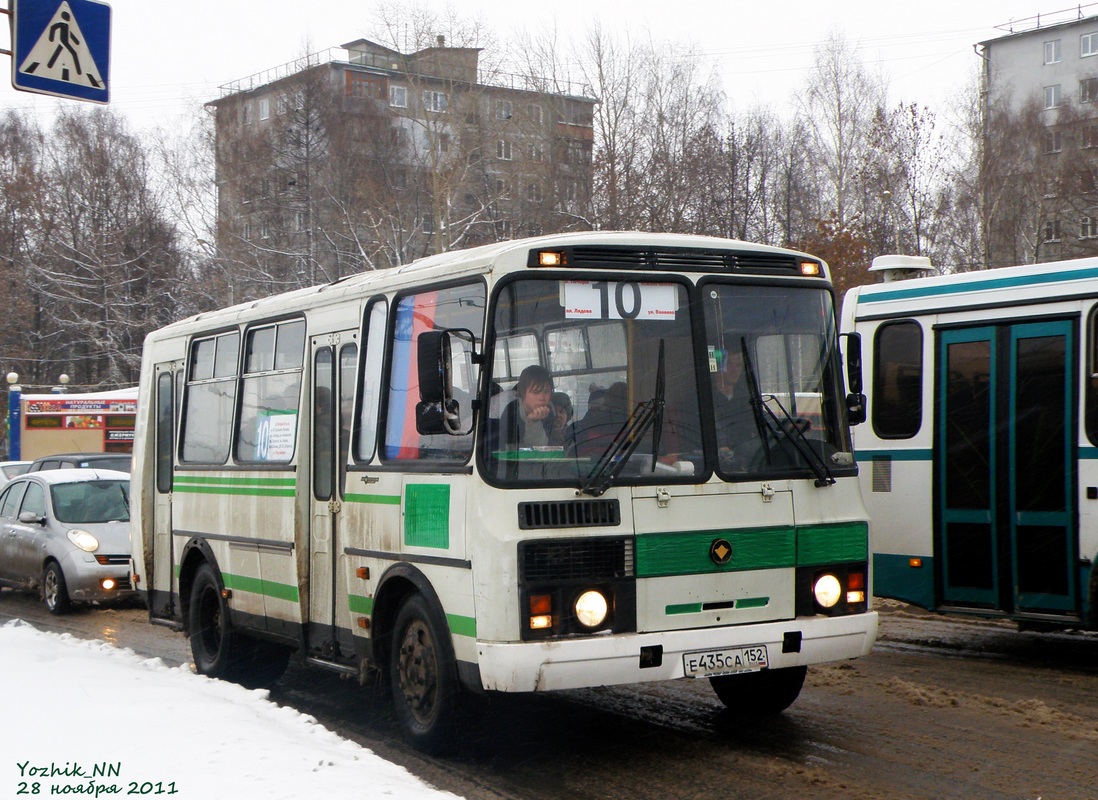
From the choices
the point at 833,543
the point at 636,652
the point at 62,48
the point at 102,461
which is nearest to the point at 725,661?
the point at 636,652

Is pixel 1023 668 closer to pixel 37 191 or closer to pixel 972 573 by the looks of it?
pixel 972 573

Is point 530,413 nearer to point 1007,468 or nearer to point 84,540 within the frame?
point 1007,468

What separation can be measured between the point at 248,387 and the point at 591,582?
169 inches

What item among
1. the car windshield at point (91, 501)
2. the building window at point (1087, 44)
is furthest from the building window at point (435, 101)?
the building window at point (1087, 44)

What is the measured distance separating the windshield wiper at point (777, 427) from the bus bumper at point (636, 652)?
31.7 inches

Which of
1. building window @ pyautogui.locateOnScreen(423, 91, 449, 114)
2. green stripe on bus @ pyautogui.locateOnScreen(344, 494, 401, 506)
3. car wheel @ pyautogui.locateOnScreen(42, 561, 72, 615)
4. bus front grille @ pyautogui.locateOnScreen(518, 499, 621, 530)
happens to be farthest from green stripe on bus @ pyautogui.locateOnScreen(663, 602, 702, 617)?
building window @ pyautogui.locateOnScreen(423, 91, 449, 114)

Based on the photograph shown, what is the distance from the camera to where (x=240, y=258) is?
43.8 meters

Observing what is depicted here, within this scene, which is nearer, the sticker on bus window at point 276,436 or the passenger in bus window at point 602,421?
the passenger in bus window at point 602,421

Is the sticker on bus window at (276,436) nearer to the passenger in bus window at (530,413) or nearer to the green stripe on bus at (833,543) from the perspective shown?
the passenger in bus window at (530,413)

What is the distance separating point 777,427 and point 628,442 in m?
0.94

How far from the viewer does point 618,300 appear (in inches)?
276

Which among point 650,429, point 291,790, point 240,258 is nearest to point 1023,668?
point 650,429

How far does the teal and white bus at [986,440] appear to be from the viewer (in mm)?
9398

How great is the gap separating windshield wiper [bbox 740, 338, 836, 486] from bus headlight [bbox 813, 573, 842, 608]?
0.52 meters
